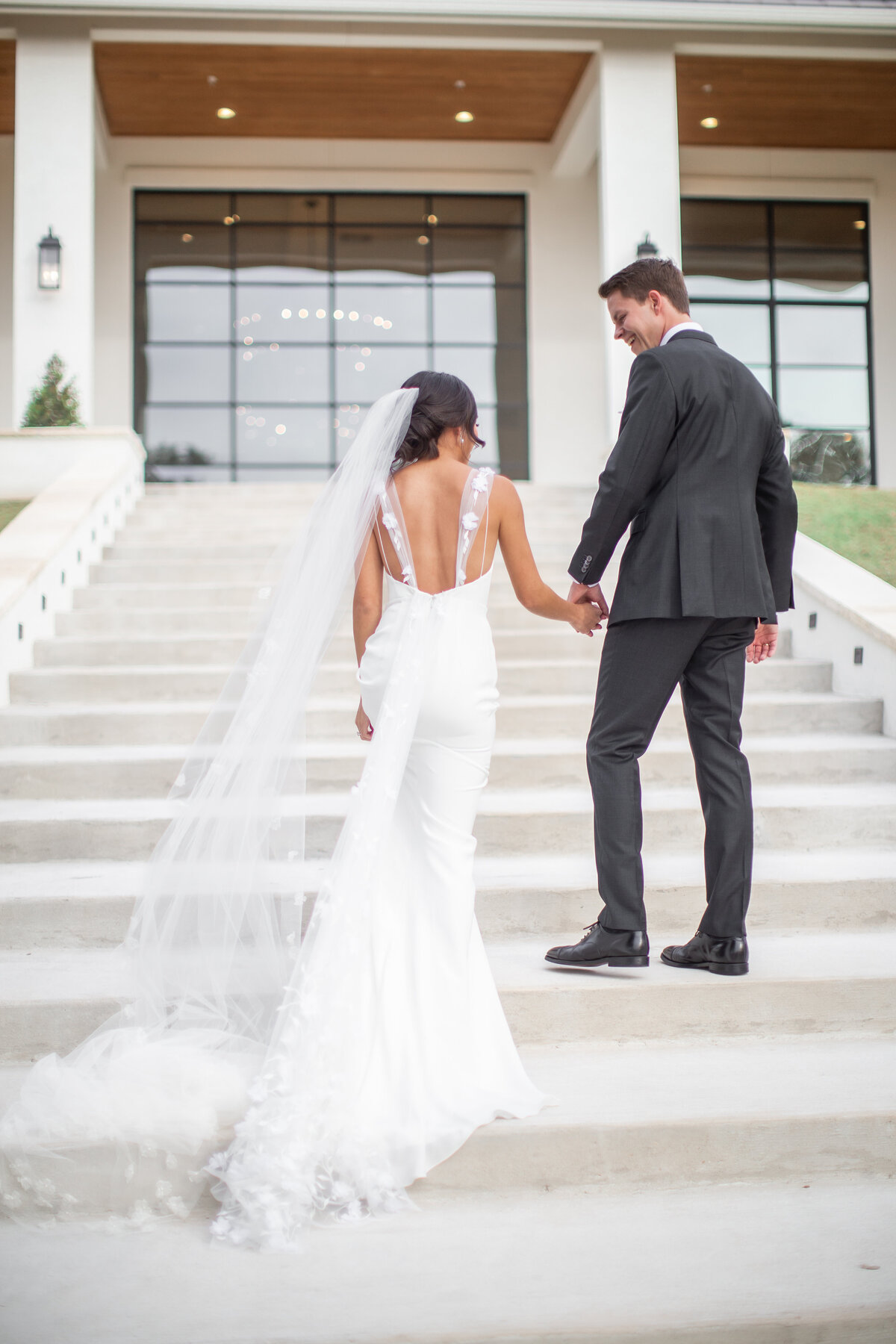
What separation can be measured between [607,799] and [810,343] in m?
12.6

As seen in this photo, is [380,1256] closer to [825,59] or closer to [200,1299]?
[200,1299]

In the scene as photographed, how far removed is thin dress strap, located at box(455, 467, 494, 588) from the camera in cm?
261

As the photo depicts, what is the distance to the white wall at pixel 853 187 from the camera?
43.4 feet

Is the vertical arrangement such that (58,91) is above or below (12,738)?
above

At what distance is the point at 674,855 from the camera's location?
378cm

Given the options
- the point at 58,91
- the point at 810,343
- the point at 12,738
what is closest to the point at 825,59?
the point at 810,343

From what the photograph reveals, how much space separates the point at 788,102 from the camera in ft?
38.9

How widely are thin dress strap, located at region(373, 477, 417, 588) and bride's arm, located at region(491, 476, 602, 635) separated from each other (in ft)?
0.78

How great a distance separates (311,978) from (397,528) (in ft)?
3.61

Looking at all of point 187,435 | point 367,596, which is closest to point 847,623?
point 367,596

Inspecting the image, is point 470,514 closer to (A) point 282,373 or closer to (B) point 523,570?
(B) point 523,570

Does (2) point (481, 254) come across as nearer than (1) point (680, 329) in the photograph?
No

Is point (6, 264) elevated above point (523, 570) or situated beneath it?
elevated above

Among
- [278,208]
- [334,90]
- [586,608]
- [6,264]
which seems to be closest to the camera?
[586,608]
